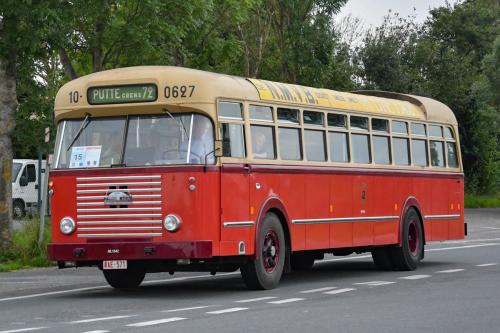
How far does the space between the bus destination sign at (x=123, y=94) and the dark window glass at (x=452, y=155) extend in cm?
917

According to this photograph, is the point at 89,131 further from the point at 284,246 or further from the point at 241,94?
the point at 284,246

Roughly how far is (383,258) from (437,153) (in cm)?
285

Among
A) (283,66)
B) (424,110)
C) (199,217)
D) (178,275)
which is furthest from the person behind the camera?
(283,66)

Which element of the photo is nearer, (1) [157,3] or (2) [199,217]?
(2) [199,217]

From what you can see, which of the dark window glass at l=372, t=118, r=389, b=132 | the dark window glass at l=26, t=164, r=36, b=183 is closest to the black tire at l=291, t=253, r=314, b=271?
the dark window glass at l=372, t=118, r=389, b=132

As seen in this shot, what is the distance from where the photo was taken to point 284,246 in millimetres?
18109

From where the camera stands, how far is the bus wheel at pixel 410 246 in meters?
21.9

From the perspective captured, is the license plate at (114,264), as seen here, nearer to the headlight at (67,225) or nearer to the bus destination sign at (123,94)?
the headlight at (67,225)

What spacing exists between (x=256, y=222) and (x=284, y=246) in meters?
0.97

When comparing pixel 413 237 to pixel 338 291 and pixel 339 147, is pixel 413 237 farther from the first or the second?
pixel 338 291

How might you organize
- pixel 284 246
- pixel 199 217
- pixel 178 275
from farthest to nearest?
pixel 178 275 → pixel 284 246 → pixel 199 217

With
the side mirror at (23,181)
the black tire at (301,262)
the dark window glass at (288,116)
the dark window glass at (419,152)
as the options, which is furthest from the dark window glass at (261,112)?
the side mirror at (23,181)

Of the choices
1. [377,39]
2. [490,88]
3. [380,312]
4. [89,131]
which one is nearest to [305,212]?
[89,131]

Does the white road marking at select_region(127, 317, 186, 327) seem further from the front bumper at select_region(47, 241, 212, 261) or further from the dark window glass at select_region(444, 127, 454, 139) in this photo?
the dark window glass at select_region(444, 127, 454, 139)
